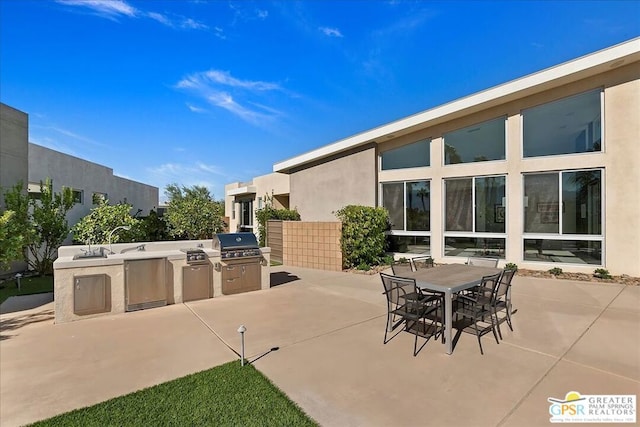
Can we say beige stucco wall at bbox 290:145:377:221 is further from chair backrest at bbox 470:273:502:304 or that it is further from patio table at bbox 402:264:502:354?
chair backrest at bbox 470:273:502:304

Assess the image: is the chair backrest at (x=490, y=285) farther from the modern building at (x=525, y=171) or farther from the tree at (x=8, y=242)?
the tree at (x=8, y=242)

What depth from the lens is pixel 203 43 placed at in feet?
32.0

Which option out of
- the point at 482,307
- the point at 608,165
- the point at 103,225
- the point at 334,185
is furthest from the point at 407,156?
→ the point at 103,225

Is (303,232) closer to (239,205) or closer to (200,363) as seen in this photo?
(200,363)

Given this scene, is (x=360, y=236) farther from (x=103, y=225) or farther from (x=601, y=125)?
(x=103, y=225)

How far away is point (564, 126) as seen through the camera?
8.78 meters

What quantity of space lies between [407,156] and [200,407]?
35.1ft

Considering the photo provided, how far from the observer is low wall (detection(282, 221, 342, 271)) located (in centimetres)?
1023

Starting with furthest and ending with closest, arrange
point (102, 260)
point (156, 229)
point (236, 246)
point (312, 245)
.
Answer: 1. point (156, 229)
2. point (312, 245)
3. point (236, 246)
4. point (102, 260)

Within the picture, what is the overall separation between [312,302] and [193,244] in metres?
3.67

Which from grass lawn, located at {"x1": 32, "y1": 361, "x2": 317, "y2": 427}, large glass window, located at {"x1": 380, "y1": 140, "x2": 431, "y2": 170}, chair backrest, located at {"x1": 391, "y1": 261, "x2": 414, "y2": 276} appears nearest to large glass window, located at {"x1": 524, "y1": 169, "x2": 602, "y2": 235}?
large glass window, located at {"x1": 380, "y1": 140, "x2": 431, "y2": 170}

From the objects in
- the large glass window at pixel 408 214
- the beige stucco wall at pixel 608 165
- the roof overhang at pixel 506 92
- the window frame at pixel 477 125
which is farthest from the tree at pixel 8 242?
the beige stucco wall at pixel 608 165

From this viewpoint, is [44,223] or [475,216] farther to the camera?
[475,216]

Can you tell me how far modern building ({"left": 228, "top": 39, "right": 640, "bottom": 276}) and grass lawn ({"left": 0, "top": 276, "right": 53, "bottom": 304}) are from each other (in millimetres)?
10237
